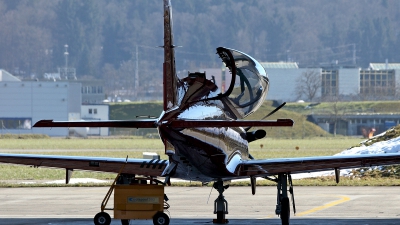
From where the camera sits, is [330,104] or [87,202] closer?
[87,202]

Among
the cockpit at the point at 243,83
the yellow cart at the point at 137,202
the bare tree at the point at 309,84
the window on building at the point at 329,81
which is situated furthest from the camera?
the window on building at the point at 329,81

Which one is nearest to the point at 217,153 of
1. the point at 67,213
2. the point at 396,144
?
the point at 67,213

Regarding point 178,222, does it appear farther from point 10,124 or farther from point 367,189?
point 10,124

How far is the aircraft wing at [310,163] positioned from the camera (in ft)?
63.1

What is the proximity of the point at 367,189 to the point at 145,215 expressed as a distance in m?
14.7

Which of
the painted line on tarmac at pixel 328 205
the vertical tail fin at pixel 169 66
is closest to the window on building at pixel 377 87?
the painted line on tarmac at pixel 328 205

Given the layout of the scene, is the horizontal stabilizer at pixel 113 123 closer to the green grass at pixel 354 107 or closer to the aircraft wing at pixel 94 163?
the aircraft wing at pixel 94 163

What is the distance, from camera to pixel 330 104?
158 m

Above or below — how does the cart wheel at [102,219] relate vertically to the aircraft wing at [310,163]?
below

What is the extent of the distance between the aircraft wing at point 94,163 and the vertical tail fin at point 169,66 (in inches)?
95.8

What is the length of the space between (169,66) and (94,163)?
361 centimetres

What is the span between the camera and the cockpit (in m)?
20.4

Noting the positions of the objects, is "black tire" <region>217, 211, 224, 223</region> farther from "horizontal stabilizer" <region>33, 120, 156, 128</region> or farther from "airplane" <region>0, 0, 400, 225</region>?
"horizontal stabilizer" <region>33, 120, 156, 128</region>

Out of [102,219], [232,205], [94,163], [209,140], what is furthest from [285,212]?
[232,205]
